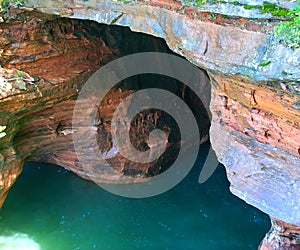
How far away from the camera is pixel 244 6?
3.15m

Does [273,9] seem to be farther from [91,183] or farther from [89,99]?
[91,183]

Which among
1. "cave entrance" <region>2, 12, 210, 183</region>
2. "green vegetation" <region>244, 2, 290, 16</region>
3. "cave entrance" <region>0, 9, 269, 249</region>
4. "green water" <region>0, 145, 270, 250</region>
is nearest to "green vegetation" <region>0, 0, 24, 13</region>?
"cave entrance" <region>2, 12, 210, 183</region>

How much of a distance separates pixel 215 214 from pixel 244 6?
16.1 ft

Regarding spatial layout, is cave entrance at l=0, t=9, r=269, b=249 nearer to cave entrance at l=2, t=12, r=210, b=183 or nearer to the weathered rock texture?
cave entrance at l=2, t=12, r=210, b=183

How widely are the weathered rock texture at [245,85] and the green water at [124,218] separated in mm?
1683

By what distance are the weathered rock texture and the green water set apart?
168cm

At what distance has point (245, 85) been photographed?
402 cm

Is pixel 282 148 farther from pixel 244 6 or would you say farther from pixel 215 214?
pixel 215 214

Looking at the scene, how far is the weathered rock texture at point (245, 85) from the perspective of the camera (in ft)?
10.5

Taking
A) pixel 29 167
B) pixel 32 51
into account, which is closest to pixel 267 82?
pixel 32 51

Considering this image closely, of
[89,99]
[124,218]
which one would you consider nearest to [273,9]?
[89,99]

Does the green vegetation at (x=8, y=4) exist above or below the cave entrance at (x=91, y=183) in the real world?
above

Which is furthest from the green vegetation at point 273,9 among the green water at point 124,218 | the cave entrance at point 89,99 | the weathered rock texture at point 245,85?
the green water at point 124,218

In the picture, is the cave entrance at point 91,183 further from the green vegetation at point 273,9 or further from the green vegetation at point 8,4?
the green vegetation at point 273,9
